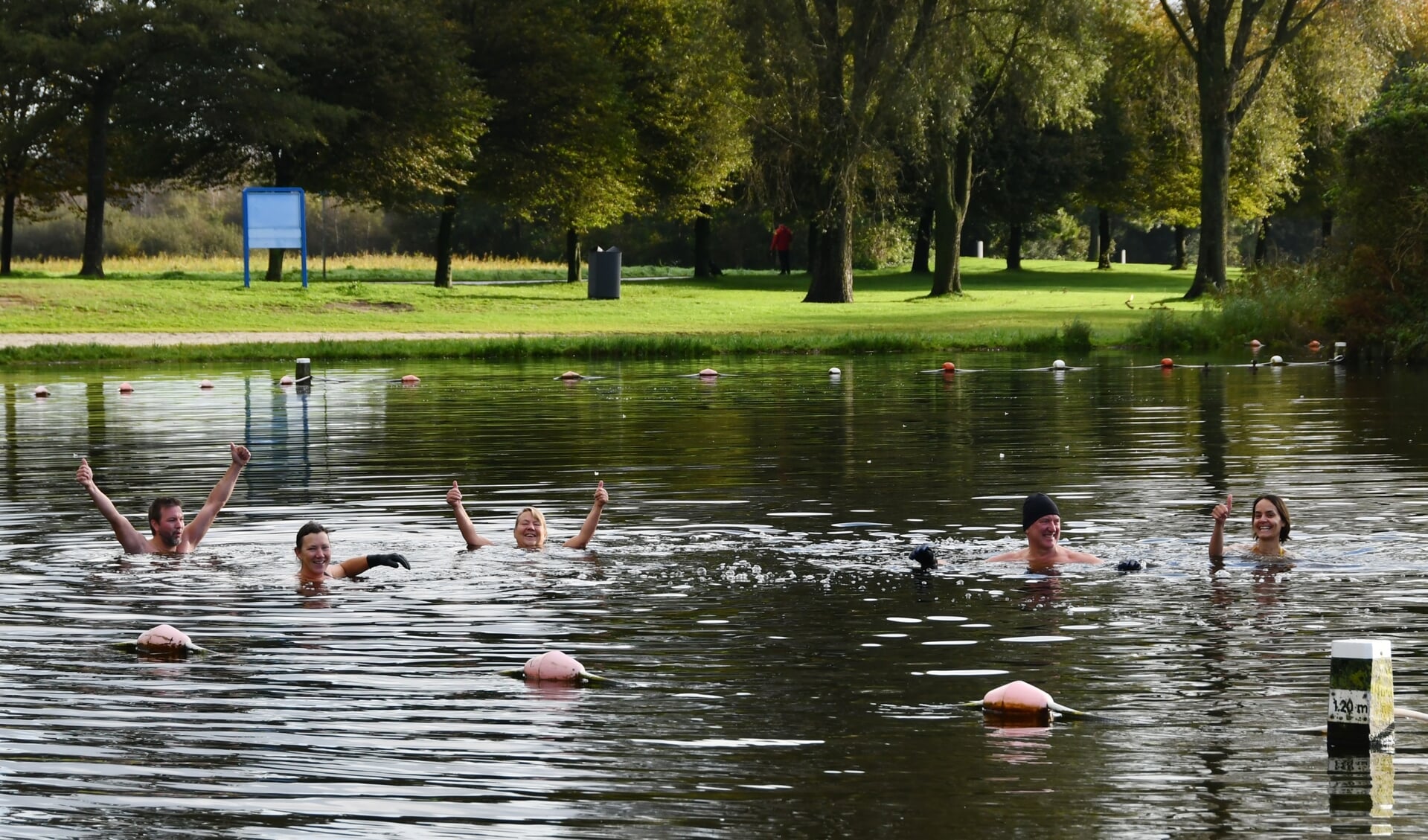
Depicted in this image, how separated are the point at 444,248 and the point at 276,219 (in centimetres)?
1091

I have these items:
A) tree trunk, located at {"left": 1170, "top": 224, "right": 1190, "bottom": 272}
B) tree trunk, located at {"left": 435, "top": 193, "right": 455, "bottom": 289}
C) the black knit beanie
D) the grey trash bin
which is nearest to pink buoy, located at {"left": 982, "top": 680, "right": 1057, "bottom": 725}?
the black knit beanie

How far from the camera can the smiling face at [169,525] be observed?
14852 mm

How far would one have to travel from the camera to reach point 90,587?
13.5 metres

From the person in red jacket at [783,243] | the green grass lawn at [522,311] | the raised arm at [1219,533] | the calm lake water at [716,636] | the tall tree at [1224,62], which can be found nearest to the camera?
the calm lake water at [716,636]

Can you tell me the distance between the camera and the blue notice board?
185 feet

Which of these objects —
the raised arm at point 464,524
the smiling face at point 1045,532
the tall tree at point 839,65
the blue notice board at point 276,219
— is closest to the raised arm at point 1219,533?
the smiling face at point 1045,532

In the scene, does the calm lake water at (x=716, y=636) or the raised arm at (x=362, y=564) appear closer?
the calm lake water at (x=716, y=636)

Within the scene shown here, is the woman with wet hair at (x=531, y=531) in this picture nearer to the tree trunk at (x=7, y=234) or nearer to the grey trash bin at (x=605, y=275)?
the grey trash bin at (x=605, y=275)

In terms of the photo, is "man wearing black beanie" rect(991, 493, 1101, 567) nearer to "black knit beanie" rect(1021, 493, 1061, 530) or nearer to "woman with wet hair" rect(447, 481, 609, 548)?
"black knit beanie" rect(1021, 493, 1061, 530)

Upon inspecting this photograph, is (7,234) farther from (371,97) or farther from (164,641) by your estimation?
(164,641)

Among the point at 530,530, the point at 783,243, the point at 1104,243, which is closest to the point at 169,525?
the point at 530,530

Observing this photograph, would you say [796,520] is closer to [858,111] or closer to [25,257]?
[858,111]

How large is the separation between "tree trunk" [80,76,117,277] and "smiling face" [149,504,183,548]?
155 feet

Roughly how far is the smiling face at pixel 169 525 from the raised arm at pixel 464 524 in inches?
84.3
